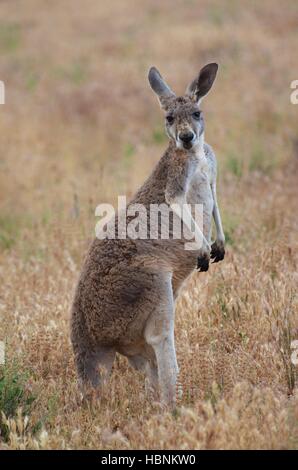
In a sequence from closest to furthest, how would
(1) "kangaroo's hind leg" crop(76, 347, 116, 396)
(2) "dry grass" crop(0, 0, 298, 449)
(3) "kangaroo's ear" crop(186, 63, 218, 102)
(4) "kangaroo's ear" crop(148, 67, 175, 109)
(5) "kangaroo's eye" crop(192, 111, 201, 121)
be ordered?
(2) "dry grass" crop(0, 0, 298, 449), (1) "kangaroo's hind leg" crop(76, 347, 116, 396), (5) "kangaroo's eye" crop(192, 111, 201, 121), (3) "kangaroo's ear" crop(186, 63, 218, 102), (4) "kangaroo's ear" crop(148, 67, 175, 109)

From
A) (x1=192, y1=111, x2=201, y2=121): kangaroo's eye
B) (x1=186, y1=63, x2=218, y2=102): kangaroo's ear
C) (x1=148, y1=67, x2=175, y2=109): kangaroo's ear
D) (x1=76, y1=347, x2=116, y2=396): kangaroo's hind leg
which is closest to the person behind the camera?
(x1=76, y1=347, x2=116, y2=396): kangaroo's hind leg

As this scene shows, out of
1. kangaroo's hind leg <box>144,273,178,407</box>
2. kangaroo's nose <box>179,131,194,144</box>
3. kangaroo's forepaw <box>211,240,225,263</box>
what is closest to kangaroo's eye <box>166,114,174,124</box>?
kangaroo's nose <box>179,131,194,144</box>

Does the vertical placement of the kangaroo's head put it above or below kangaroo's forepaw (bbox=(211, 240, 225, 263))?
above

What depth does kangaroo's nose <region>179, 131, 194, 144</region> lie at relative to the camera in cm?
524

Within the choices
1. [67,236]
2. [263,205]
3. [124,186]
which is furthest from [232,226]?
[124,186]

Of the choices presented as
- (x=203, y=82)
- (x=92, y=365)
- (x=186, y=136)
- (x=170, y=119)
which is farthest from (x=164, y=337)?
(x=203, y=82)

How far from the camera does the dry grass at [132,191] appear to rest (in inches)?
181

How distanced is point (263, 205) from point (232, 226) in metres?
0.77

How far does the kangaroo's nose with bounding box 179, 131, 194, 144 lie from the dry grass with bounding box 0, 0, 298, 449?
Answer: 124 centimetres

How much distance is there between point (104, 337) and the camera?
16.7 ft

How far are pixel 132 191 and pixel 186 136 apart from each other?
496 cm

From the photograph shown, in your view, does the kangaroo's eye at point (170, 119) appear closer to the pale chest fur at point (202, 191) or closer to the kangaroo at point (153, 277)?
the kangaroo at point (153, 277)

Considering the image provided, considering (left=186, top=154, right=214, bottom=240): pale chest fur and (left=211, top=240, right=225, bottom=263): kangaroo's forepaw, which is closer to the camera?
(left=186, top=154, right=214, bottom=240): pale chest fur

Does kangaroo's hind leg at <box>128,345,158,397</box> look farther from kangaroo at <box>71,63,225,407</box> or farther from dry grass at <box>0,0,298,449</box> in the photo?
dry grass at <box>0,0,298,449</box>
